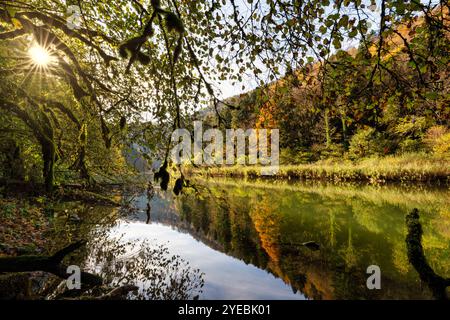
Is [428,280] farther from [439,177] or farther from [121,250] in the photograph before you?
[439,177]

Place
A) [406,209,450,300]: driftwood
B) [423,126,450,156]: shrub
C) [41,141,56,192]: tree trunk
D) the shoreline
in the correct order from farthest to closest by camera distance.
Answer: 1. [423,126,450,156]: shrub
2. the shoreline
3. [41,141,56,192]: tree trunk
4. [406,209,450,300]: driftwood

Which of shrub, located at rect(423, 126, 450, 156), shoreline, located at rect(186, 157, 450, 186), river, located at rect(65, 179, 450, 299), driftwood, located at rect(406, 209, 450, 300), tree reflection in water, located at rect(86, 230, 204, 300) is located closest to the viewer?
driftwood, located at rect(406, 209, 450, 300)

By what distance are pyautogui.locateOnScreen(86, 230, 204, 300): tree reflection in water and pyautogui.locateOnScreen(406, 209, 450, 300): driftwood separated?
4.58 m

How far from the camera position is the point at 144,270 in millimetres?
6566

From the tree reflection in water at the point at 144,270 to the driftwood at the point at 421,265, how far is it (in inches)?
180

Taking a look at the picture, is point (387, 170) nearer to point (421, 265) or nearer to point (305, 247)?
point (305, 247)

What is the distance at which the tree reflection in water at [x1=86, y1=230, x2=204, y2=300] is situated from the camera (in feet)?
18.3

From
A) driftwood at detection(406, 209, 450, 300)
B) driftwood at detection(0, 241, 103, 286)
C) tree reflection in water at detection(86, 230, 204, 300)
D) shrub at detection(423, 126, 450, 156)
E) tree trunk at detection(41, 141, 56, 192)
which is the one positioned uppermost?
shrub at detection(423, 126, 450, 156)

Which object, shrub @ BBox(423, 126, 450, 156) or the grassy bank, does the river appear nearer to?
the grassy bank

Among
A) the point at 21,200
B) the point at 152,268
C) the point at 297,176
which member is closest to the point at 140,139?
the point at 152,268

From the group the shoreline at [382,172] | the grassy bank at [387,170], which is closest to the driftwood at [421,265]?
the shoreline at [382,172]

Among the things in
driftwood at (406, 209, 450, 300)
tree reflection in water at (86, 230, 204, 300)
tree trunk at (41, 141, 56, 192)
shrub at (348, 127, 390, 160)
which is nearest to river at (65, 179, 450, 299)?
tree reflection in water at (86, 230, 204, 300)

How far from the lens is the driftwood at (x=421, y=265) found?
524cm

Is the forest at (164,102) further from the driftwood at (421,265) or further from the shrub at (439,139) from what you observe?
the shrub at (439,139)
